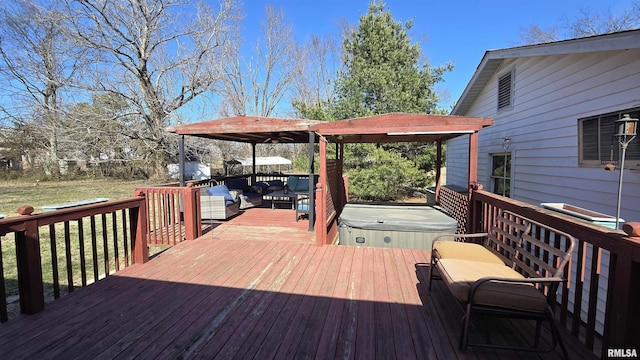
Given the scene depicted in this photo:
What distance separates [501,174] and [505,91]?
184 centimetres

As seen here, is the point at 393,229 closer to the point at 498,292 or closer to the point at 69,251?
the point at 498,292

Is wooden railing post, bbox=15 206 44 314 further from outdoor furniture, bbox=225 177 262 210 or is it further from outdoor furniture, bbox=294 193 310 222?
outdoor furniture, bbox=225 177 262 210

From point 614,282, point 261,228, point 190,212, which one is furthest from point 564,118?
point 190,212

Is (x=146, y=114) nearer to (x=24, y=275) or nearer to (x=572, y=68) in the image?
(x=24, y=275)

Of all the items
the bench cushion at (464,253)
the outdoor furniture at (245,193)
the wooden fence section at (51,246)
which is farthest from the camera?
the outdoor furniture at (245,193)

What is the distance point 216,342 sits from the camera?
2.06m

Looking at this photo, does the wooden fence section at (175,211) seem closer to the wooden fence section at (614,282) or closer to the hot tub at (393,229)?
the hot tub at (393,229)

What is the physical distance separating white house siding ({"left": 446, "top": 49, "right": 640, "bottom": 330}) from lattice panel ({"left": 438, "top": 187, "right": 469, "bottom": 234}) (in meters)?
1.32

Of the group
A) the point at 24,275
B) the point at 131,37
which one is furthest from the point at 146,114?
the point at 24,275

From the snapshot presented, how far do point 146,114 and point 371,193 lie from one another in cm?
1102

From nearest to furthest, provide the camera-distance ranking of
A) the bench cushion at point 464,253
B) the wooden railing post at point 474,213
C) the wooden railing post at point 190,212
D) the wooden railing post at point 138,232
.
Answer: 1. the bench cushion at point 464,253
2. the wooden railing post at point 138,232
3. the wooden railing post at point 474,213
4. the wooden railing post at point 190,212

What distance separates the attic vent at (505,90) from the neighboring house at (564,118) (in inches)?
0.8

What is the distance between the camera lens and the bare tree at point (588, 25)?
39.1ft

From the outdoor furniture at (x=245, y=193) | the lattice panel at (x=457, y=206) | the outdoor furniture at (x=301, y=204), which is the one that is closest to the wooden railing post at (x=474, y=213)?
the lattice panel at (x=457, y=206)
